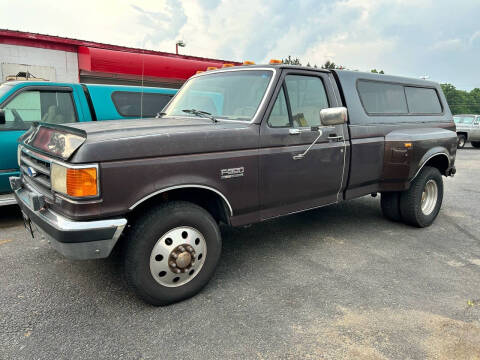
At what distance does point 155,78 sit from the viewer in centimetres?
1230

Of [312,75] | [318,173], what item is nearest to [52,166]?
[318,173]

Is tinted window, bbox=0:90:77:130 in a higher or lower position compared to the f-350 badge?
higher

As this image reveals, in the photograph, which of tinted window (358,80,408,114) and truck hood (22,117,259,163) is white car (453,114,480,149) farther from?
truck hood (22,117,259,163)

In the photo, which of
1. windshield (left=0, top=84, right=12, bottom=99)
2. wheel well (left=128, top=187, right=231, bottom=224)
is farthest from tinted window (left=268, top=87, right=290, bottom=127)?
windshield (left=0, top=84, right=12, bottom=99)

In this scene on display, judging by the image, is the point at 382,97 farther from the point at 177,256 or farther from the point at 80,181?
the point at 80,181

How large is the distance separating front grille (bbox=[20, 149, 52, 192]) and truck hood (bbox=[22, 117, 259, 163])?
0.10 meters

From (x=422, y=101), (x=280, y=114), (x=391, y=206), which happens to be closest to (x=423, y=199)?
(x=391, y=206)

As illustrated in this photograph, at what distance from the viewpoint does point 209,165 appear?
2.92 m

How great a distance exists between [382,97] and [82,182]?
12.3 ft

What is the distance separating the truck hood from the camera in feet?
8.04

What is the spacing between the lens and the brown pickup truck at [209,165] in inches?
98.8

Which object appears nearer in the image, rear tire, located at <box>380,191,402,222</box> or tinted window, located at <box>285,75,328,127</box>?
tinted window, located at <box>285,75,328,127</box>

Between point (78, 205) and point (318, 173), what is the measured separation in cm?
229

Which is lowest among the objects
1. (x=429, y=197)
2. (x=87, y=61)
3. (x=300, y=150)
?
(x=429, y=197)
